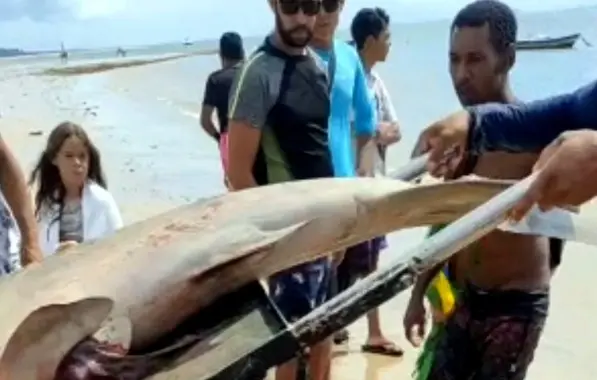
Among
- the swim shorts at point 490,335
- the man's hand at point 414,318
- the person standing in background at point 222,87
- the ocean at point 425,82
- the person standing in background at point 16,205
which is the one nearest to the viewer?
the swim shorts at point 490,335

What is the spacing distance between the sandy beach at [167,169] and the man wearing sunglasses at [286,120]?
1.25 meters

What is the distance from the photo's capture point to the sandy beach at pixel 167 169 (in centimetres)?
718

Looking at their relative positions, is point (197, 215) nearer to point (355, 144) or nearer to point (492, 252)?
point (492, 252)

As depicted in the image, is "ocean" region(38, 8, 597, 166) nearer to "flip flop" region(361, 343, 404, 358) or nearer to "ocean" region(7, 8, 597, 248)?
"ocean" region(7, 8, 597, 248)

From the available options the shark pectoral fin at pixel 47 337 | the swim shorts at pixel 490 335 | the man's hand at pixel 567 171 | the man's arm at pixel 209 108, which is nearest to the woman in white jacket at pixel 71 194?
the swim shorts at pixel 490 335

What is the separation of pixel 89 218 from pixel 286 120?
119 cm

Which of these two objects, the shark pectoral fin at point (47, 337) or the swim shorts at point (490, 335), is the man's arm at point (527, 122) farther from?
the shark pectoral fin at point (47, 337)

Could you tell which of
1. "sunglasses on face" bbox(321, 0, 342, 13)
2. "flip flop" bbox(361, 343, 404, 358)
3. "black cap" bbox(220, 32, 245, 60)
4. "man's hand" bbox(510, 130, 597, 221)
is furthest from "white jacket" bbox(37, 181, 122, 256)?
"black cap" bbox(220, 32, 245, 60)

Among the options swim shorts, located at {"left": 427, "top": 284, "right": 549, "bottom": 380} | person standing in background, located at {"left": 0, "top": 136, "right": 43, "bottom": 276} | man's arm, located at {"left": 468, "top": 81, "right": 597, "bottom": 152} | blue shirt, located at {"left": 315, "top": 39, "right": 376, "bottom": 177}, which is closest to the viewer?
man's arm, located at {"left": 468, "top": 81, "right": 597, "bottom": 152}

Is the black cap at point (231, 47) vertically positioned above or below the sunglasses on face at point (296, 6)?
below

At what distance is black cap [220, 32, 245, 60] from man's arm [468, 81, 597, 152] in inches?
216

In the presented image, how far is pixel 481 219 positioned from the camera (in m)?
2.14

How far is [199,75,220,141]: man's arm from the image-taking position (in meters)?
8.07

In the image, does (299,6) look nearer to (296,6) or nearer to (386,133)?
(296,6)
